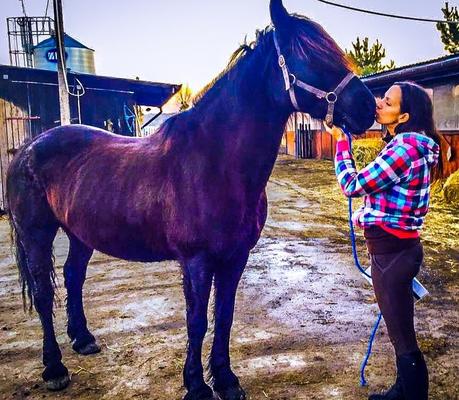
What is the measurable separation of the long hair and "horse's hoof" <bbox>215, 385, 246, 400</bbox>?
1.66 m

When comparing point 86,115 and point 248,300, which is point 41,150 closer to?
point 248,300

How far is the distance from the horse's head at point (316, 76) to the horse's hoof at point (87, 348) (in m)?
2.19

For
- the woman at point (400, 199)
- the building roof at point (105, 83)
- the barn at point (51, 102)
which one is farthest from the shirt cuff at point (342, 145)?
the building roof at point (105, 83)

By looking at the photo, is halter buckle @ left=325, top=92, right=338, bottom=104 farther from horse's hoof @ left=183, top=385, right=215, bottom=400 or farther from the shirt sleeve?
horse's hoof @ left=183, top=385, right=215, bottom=400

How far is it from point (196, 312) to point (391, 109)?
143 centimetres

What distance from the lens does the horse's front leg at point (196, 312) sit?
2158 millimetres

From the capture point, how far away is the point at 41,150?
2920 mm

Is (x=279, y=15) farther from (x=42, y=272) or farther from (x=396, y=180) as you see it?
(x=42, y=272)

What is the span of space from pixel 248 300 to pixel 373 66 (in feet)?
96.3

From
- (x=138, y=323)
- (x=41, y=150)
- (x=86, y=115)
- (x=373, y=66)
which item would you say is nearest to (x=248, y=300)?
(x=138, y=323)

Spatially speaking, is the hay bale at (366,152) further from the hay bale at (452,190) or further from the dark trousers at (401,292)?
the dark trousers at (401,292)

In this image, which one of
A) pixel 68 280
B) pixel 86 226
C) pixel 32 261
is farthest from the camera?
pixel 68 280

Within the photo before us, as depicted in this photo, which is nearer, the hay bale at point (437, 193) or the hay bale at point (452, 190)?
the hay bale at point (452, 190)

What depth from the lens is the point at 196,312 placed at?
2.21 m
